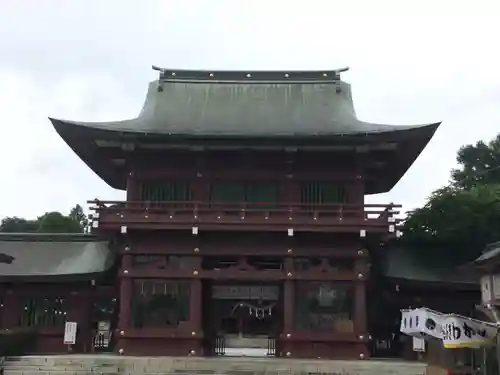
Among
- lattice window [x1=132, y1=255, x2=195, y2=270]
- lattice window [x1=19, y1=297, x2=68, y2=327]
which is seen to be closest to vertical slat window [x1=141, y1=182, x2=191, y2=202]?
lattice window [x1=132, y1=255, x2=195, y2=270]

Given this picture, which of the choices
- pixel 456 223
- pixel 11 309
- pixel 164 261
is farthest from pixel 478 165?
pixel 11 309

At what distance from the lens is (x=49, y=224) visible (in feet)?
224

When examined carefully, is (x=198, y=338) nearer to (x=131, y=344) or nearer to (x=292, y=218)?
(x=131, y=344)

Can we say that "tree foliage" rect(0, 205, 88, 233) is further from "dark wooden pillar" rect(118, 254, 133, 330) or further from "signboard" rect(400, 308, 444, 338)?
"signboard" rect(400, 308, 444, 338)

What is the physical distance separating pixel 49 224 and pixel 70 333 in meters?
47.0

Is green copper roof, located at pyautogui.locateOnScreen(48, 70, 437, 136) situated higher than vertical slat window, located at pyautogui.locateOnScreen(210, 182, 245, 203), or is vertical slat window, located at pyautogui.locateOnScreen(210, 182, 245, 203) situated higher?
green copper roof, located at pyautogui.locateOnScreen(48, 70, 437, 136)

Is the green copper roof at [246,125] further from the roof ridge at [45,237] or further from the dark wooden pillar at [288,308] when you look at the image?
the dark wooden pillar at [288,308]

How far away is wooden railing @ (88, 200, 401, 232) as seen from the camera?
73.2 ft

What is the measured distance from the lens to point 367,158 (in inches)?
950

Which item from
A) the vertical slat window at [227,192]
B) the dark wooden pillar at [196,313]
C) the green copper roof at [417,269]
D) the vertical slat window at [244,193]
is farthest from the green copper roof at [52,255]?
the green copper roof at [417,269]

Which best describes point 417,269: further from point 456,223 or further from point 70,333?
point 70,333

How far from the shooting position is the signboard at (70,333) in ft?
78.4

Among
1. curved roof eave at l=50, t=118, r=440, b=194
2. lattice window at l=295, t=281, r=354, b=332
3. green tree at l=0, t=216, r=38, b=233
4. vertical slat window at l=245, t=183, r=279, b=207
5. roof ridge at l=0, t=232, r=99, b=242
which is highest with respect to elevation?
green tree at l=0, t=216, r=38, b=233

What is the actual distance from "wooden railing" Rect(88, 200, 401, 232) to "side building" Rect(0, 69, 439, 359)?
0.05m
